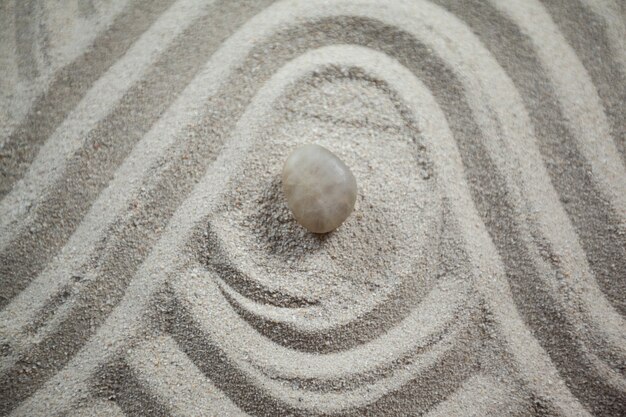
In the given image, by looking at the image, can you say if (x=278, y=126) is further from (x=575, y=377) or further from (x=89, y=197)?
(x=575, y=377)

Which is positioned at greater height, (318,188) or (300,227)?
(318,188)

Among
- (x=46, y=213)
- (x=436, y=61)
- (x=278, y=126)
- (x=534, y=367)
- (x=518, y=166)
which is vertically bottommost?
(x=46, y=213)

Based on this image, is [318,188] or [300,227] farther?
[300,227]

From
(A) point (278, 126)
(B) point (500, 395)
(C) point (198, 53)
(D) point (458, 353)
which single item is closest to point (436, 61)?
(A) point (278, 126)
